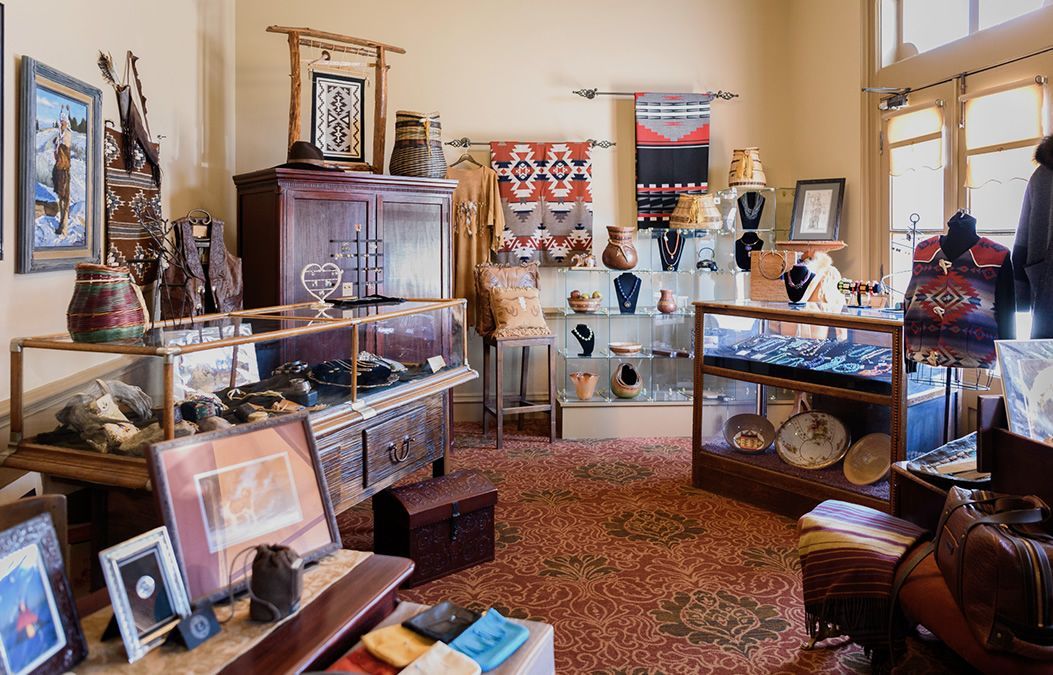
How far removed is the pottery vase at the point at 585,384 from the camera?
5.86 meters

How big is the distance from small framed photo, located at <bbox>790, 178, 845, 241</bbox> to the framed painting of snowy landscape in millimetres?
4703

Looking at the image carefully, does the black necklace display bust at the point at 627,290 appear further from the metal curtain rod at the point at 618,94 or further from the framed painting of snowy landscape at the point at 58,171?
the framed painting of snowy landscape at the point at 58,171

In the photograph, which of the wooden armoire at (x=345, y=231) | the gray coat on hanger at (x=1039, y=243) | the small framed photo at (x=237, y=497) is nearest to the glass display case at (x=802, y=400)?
the gray coat on hanger at (x=1039, y=243)

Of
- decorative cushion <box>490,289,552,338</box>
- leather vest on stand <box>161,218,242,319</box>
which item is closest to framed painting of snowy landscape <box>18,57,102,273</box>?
leather vest on stand <box>161,218,242,319</box>

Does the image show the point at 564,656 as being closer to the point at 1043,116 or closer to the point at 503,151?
the point at 1043,116

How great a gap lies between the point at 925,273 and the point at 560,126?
11.8 ft

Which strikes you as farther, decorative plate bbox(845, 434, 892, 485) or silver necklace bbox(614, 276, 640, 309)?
silver necklace bbox(614, 276, 640, 309)

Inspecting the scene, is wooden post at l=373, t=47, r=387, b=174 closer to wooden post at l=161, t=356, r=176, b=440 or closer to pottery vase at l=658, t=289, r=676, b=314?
pottery vase at l=658, t=289, r=676, b=314

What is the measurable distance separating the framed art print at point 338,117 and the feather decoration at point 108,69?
1.47m

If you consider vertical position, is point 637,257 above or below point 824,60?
below

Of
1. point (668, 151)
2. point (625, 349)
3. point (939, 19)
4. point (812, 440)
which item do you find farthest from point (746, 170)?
point (812, 440)

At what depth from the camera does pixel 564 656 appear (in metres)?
2.66

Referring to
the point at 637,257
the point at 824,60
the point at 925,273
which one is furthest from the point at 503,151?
the point at 925,273

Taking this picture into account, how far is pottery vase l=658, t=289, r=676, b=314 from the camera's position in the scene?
5969 millimetres
